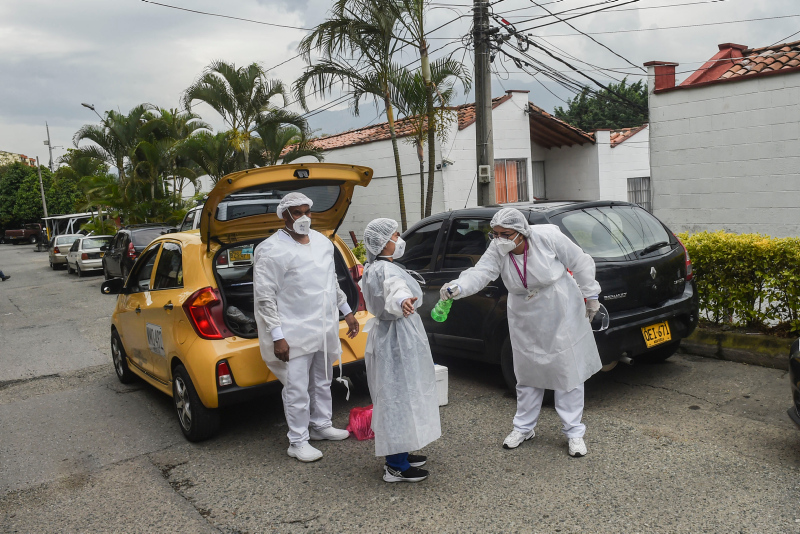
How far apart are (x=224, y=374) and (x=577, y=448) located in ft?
7.71

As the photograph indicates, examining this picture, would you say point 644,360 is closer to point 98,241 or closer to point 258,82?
point 258,82

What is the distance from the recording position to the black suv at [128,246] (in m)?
15.0

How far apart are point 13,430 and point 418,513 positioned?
371 centimetres

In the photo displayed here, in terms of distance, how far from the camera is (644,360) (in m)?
6.20

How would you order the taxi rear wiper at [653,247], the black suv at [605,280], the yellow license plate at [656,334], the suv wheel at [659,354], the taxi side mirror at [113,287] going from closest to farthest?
1. the black suv at [605,280]
2. the yellow license plate at [656,334]
3. the taxi rear wiper at [653,247]
4. the suv wheel at [659,354]
5. the taxi side mirror at [113,287]

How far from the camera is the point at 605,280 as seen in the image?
497 centimetres

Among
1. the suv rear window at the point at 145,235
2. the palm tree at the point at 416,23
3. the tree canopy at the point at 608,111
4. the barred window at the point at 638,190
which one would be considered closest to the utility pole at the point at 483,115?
the palm tree at the point at 416,23

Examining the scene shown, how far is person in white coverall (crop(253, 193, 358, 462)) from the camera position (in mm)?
4340

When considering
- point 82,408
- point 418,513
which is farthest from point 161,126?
point 418,513

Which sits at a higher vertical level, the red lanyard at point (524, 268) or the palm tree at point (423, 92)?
the palm tree at point (423, 92)

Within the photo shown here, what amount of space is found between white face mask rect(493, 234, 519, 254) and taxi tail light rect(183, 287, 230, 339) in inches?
78.2

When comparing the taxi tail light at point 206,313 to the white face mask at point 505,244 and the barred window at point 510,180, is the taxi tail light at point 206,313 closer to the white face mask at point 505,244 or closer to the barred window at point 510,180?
the white face mask at point 505,244

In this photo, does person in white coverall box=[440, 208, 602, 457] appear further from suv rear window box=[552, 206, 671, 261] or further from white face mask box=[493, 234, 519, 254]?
suv rear window box=[552, 206, 671, 261]

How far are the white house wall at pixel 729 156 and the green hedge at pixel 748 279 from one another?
524 cm
